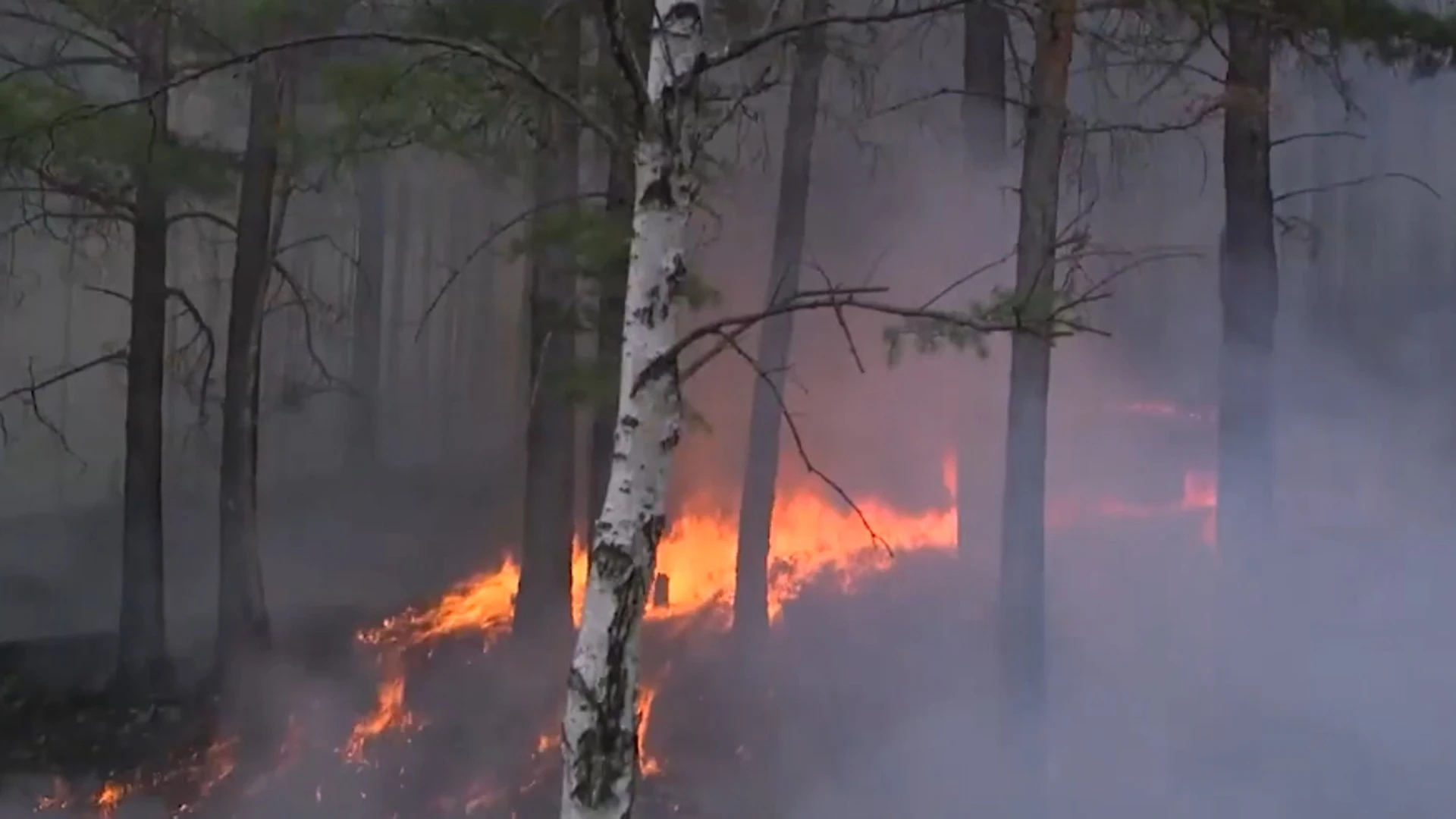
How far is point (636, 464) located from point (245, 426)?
621 cm

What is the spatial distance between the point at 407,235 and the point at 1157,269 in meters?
7.75

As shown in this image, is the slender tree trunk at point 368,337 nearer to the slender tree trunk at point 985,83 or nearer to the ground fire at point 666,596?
the ground fire at point 666,596

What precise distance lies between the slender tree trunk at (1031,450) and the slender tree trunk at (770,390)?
100 inches

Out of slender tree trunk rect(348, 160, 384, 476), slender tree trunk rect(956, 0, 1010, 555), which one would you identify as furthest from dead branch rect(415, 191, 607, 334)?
slender tree trunk rect(348, 160, 384, 476)

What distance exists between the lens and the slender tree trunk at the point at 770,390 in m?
10.5

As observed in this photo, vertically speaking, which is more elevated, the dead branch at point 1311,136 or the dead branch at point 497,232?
Result: the dead branch at point 1311,136

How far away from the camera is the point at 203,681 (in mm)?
10078

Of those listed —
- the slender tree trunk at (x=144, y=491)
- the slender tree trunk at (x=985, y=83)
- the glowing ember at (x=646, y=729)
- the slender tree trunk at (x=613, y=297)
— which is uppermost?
the slender tree trunk at (x=985, y=83)

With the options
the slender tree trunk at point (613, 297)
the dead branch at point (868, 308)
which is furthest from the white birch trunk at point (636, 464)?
the slender tree trunk at point (613, 297)

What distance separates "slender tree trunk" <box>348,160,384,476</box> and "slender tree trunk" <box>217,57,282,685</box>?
3.92 meters

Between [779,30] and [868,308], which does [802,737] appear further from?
[779,30]

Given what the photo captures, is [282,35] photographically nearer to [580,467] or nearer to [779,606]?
[779,606]

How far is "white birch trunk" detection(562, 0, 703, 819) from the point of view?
4.37 m

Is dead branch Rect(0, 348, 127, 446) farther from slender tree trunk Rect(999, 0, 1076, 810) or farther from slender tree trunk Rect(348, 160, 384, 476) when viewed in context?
slender tree trunk Rect(999, 0, 1076, 810)
